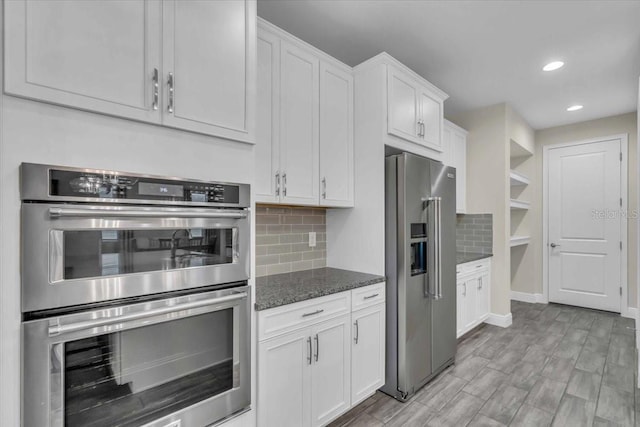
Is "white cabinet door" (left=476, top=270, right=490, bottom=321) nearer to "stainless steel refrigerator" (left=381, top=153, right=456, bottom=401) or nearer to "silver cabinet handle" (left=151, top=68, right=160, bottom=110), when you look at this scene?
"stainless steel refrigerator" (left=381, top=153, right=456, bottom=401)

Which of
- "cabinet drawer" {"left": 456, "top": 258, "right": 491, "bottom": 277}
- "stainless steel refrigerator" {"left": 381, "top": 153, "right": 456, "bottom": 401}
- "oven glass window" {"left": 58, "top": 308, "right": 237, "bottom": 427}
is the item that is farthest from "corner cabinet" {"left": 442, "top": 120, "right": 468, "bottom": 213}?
"oven glass window" {"left": 58, "top": 308, "right": 237, "bottom": 427}

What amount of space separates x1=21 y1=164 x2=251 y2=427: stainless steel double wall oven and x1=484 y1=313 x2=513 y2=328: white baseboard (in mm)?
3554

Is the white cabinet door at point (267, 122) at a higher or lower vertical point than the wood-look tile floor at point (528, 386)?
higher

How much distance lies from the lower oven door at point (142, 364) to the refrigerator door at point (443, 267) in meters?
1.64

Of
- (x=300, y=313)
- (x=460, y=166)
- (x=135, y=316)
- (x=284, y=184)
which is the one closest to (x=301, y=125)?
(x=284, y=184)

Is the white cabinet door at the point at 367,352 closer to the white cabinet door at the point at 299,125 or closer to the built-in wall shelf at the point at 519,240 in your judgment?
the white cabinet door at the point at 299,125

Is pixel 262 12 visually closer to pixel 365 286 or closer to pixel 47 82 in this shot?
pixel 47 82

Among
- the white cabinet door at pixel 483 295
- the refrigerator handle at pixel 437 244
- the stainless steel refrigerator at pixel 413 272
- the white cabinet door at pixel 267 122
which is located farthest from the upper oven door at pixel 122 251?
the white cabinet door at pixel 483 295

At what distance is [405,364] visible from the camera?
2.26m

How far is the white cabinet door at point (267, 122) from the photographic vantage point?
1911 millimetres

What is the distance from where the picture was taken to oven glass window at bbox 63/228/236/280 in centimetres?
105

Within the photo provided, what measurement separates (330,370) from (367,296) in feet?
1.81

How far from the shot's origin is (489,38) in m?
2.50

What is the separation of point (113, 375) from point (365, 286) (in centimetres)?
152
